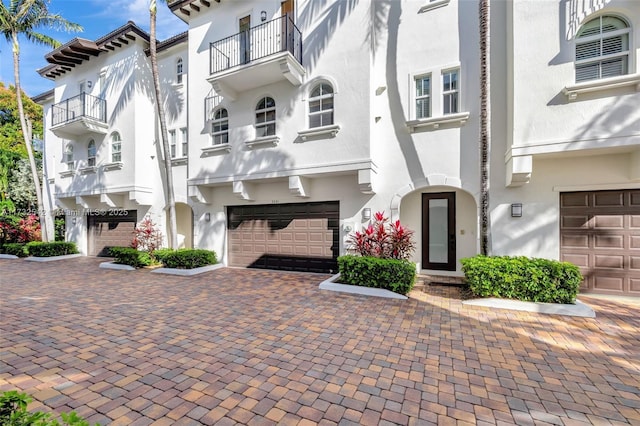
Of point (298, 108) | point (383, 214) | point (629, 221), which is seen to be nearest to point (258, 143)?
point (298, 108)

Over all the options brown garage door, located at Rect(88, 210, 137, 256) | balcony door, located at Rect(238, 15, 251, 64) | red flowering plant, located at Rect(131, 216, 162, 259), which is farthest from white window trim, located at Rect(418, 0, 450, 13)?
brown garage door, located at Rect(88, 210, 137, 256)

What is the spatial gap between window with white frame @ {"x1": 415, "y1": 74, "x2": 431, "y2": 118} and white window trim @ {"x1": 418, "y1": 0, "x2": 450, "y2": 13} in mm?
1890

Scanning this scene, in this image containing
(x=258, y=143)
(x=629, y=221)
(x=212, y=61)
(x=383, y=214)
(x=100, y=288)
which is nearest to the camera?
(x=629, y=221)

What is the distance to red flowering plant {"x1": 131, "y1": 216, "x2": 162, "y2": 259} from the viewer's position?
37.2 feet

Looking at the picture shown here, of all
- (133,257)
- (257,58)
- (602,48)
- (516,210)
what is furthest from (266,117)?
(602,48)

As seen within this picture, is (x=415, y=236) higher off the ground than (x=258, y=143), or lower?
lower

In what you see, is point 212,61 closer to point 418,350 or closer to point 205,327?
point 205,327

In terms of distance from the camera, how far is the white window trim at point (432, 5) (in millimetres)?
7777

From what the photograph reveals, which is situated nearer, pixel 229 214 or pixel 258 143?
pixel 258 143

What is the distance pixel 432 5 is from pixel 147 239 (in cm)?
1314

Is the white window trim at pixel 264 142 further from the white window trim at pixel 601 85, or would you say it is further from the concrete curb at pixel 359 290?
the white window trim at pixel 601 85

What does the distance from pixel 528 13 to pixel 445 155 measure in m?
3.62

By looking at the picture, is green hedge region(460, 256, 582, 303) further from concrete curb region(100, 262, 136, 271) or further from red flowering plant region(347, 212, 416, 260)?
concrete curb region(100, 262, 136, 271)

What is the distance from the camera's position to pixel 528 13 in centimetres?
648
